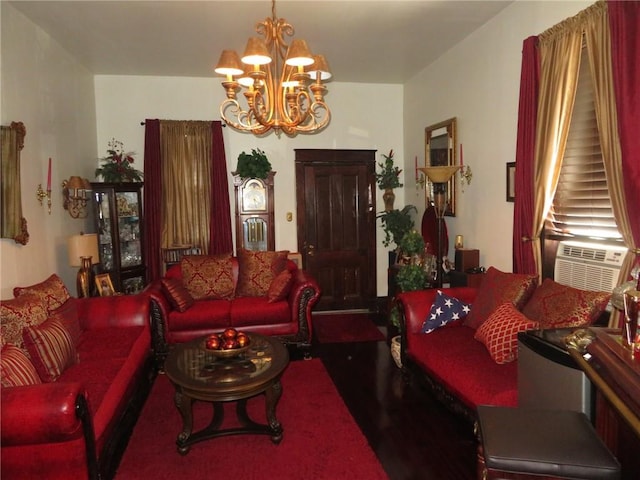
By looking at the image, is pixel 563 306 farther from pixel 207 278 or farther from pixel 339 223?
pixel 339 223

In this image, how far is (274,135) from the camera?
19.6 feet

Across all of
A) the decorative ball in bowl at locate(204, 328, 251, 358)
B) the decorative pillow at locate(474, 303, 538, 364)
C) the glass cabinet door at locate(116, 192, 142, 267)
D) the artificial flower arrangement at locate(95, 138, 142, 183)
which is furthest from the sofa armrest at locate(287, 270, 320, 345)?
the artificial flower arrangement at locate(95, 138, 142, 183)

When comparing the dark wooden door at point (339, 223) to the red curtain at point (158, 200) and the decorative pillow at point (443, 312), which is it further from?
the decorative pillow at point (443, 312)

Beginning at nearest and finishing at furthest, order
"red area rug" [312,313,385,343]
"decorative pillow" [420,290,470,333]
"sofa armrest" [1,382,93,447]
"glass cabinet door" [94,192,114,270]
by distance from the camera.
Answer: "sofa armrest" [1,382,93,447], "decorative pillow" [420,290,470,333], "red area rug" [312,313,385,343], "glass cabinet door" [94,192,114,270]

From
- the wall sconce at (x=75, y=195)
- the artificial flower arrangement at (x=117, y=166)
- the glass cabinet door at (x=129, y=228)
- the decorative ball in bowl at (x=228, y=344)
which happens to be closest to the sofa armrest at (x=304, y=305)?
the decorative ball in bowl at (x=228, y=344)

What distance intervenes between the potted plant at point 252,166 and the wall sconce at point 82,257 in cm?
201

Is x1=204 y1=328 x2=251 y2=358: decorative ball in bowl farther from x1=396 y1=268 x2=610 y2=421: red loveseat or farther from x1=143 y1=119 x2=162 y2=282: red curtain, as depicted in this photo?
x1=143 y1=119 x2=162 y2=282: red curtain

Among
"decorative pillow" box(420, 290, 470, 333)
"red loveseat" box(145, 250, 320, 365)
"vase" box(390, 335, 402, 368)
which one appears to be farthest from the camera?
"red loveseat" box(145, 250, 320, 365)

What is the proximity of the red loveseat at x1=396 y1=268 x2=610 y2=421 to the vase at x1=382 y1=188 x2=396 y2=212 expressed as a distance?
271 centimetres

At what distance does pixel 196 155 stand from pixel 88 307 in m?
2.55

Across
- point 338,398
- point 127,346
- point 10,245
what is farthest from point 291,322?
point 10,245

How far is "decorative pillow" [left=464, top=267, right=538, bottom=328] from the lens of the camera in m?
3.12

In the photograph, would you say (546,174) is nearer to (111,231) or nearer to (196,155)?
(196,155)

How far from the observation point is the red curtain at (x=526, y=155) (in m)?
3.37
